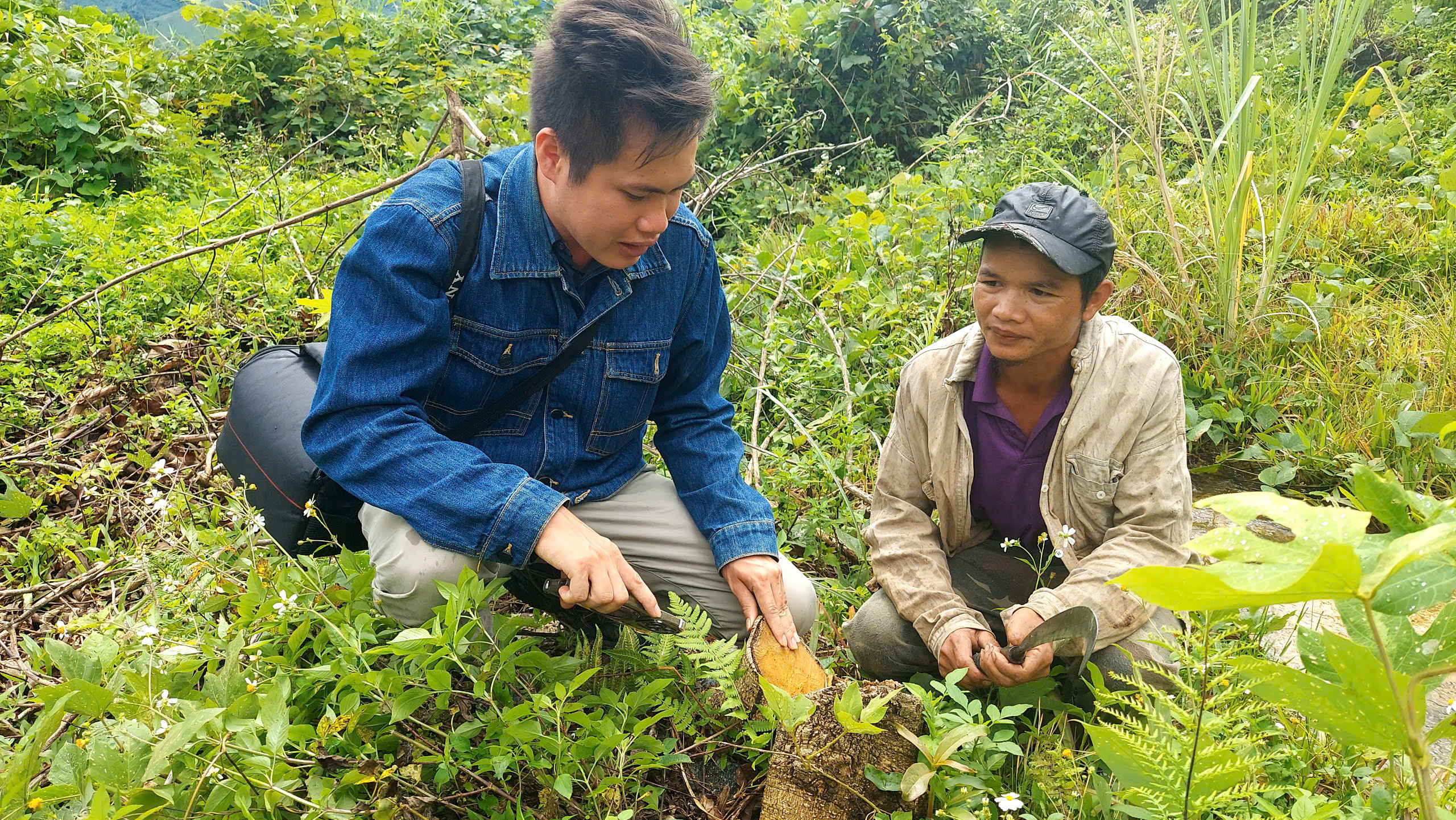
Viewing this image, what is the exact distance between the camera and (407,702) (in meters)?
1.71

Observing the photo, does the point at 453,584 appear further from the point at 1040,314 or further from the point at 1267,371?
the point at 1267,371

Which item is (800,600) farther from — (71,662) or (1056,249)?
(71,662)

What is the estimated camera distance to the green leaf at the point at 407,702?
168 cm

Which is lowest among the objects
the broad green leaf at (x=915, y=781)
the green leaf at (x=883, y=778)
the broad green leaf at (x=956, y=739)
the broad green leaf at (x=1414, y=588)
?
the green leaf at (x=883, y=778)

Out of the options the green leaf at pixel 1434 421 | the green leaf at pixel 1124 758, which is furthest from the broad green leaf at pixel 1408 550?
the green leaf at pixel 1124 758

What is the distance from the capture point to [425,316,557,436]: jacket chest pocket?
2.21 meters

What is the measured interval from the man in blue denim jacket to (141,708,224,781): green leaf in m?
0.64

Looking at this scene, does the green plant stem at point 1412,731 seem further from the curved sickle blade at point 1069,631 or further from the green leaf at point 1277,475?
the green leaf at point 1277,475

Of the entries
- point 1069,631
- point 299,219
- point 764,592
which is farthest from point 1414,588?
point 299,219

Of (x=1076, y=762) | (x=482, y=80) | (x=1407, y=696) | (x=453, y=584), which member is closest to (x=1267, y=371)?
(x=1076, y=762)

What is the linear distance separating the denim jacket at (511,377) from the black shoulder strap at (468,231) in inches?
0.6

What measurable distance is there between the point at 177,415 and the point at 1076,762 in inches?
119

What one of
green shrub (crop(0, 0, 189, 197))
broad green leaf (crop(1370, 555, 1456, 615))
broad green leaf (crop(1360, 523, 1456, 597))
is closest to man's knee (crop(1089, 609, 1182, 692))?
broad green leaf (crop(1370, 555, 1456, 615))

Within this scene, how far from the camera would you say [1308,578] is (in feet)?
1.73
